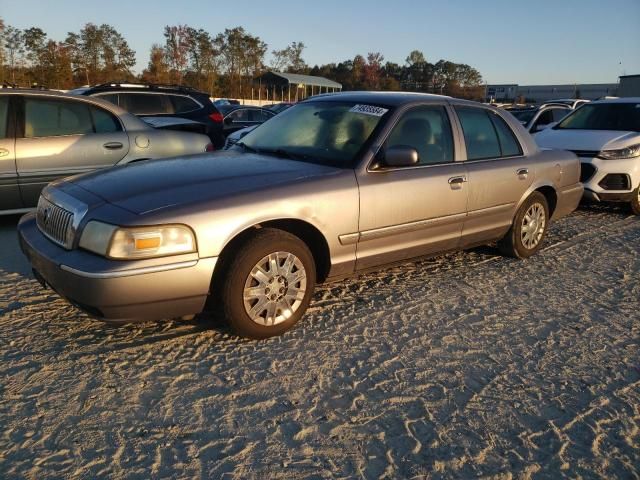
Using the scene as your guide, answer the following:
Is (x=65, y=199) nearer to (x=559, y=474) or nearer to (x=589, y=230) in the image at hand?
(x=559, y=474)

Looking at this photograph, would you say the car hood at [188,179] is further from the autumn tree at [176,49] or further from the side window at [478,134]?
the autumn tree at [176,49]

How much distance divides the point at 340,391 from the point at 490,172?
2.63m

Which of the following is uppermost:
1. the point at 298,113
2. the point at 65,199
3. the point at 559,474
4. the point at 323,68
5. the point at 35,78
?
the point at 323,68

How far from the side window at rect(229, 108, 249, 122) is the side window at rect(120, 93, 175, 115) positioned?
297 inches

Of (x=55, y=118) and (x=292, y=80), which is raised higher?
(x=292, y=80)

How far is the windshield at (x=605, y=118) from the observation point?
26.1ft

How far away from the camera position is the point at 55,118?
5.61m

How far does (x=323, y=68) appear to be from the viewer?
86.8m

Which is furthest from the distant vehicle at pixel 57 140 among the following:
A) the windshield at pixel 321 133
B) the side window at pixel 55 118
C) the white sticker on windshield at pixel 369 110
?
the white sticker on windshield at pixel 369 110

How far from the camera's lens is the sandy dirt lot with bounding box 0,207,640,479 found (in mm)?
2248

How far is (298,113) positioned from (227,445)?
9.85 feet

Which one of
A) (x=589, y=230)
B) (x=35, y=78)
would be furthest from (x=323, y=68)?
(x=589, y=230)

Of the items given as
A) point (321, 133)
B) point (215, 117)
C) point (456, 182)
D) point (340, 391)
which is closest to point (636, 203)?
point (456, 182)

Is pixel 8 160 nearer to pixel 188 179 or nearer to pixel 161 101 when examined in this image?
pixel 188 179
